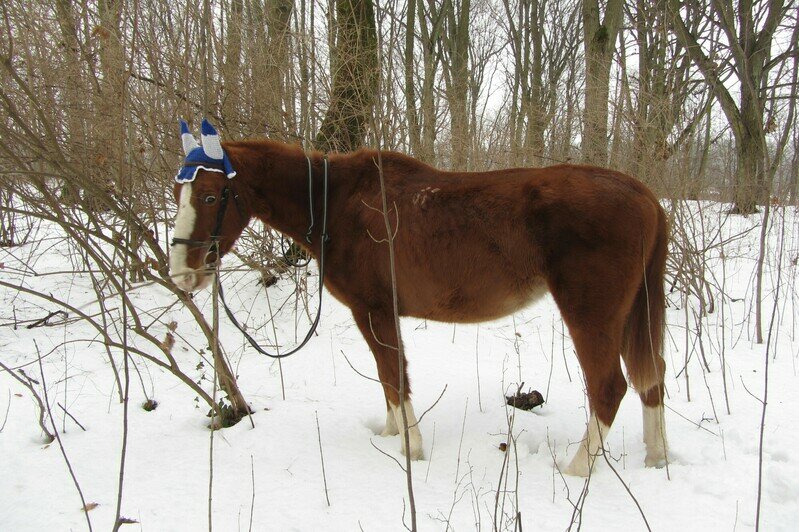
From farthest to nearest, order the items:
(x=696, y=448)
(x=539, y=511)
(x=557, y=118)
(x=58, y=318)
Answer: (x=557, y=118), (x=58, y=318), (x=696, y=448), (x=539, y=511)

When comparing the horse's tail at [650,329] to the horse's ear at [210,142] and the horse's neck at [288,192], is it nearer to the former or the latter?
the horse's neck at [288,192]

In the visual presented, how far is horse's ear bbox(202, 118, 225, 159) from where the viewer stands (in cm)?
253

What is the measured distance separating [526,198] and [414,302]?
954 mm

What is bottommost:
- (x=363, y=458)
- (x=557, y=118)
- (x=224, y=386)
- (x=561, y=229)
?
(x=363, y=458)

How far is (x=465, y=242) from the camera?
2746 mm

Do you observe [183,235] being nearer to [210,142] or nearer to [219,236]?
[219,236]

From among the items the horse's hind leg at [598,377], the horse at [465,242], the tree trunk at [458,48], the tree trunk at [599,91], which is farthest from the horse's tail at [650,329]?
the tree trunk at [458,48]

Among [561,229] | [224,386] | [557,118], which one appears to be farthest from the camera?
[557,118]

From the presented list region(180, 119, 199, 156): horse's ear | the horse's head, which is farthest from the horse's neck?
region(180, 119, 199, 156): horse's ear

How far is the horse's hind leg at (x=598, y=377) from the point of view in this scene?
260 cm

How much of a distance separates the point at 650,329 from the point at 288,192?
2.40 m

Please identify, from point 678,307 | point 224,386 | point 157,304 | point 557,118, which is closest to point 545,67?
point 557,118

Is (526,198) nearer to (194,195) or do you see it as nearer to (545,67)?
(194,195)

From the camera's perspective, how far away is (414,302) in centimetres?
297
